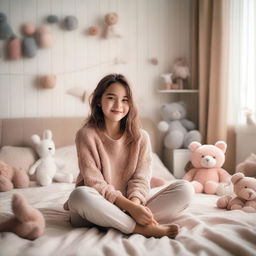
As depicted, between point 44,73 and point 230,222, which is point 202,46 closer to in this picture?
point 44,73

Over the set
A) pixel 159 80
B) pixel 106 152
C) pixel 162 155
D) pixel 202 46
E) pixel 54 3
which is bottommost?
pixel 162 155

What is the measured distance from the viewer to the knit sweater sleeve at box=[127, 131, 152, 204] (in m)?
1.45

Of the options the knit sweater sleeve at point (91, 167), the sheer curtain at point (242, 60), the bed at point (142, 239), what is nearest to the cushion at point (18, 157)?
the bed at point (142, 239)

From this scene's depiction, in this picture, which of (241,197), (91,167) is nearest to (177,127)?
(241,197)

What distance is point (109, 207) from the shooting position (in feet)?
4.13

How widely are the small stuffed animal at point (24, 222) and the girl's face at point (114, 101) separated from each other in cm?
57

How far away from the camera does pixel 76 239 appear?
122 centimetres

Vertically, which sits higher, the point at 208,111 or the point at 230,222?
the point at 208,111

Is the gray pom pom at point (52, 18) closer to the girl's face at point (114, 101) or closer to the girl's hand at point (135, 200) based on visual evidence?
the girl's face at point (114, 101)

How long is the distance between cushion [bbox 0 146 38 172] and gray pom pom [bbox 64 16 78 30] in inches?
44.3

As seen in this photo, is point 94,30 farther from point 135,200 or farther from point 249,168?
point 135,200

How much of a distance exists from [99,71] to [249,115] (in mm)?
1349

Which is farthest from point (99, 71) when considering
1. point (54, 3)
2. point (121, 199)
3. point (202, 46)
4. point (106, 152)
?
point (121, 199)

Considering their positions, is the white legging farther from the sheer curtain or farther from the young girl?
the sheer curtain
